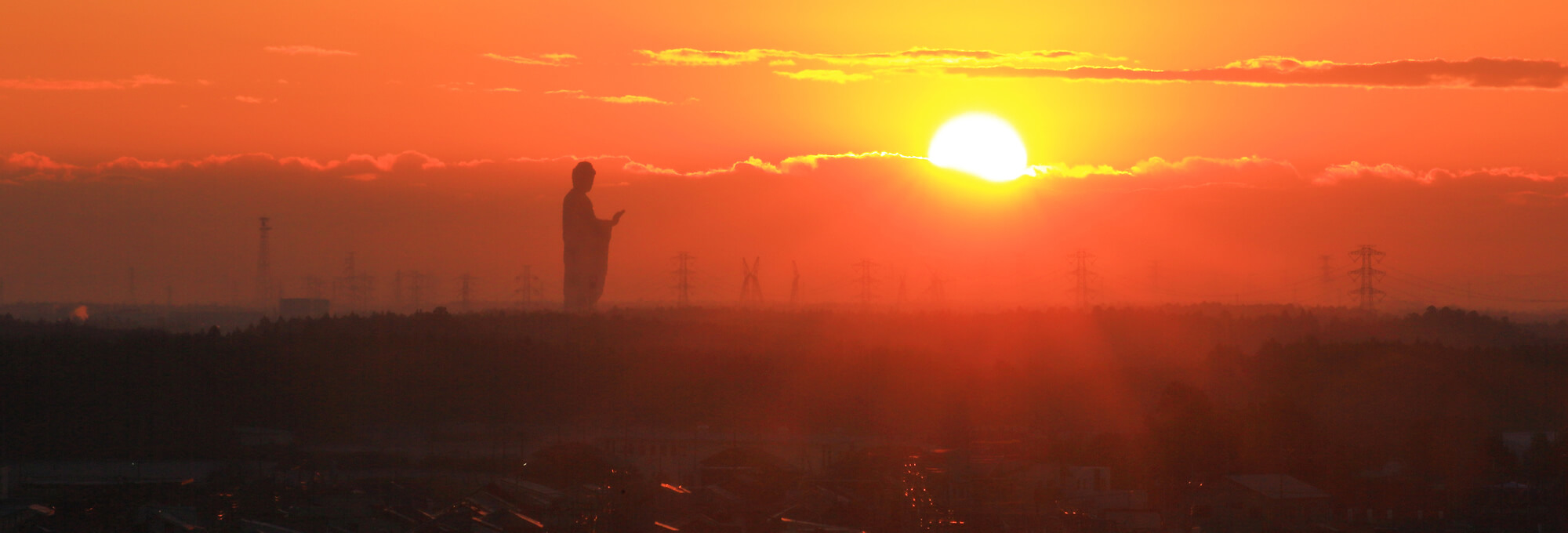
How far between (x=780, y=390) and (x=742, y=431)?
388 centimetres

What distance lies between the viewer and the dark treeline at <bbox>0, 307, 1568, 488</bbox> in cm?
3328

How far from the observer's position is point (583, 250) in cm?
4828

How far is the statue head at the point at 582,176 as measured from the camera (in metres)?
48.1

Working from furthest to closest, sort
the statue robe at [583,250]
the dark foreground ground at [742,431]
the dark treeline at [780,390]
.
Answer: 1. the statue robe at [583,250]
2. the dark treeline at [780,390]
3. the dark foreground ground at [742,431]

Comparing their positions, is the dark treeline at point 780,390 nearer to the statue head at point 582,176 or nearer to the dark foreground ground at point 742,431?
the dark foreground ground at point 742,431

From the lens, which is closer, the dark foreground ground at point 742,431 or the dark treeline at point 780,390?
the dark foreground ground at point 742,431

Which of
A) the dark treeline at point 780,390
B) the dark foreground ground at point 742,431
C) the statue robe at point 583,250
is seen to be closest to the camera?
the dark foreground ground at point 742,431

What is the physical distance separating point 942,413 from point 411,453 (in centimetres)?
1429

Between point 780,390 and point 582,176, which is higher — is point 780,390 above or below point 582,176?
below

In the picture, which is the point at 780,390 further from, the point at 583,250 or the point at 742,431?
the point at 583,250

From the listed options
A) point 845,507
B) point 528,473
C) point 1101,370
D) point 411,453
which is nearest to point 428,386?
point 411,453

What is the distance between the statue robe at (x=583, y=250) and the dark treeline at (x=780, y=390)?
109cm

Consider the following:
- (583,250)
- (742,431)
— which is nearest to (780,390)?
(742,431)

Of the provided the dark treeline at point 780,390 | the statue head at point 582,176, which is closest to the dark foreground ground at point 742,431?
the dark treeline at point 780,390
